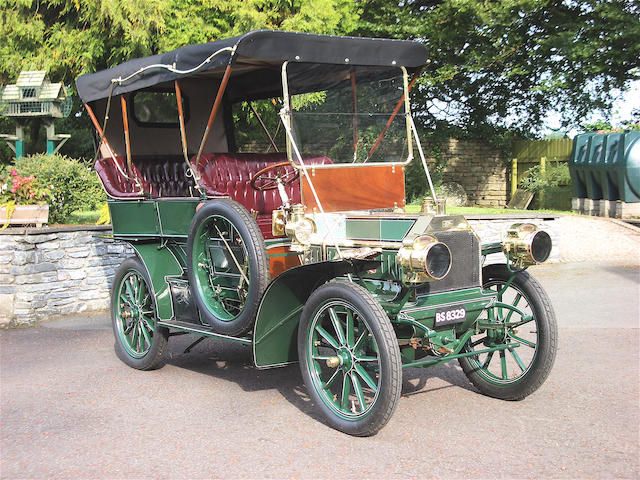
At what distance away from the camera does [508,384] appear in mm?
5023

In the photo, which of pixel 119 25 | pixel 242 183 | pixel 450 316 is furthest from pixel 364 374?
pixel 119 25

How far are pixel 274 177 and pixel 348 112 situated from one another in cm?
75

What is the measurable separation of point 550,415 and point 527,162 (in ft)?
56.0

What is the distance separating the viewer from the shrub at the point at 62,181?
9.71m

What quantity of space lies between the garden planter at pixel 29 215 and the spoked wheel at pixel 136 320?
2.89m

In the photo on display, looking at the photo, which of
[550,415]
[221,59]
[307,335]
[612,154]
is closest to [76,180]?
[221,59]

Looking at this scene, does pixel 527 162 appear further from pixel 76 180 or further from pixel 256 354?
pixel 256 354

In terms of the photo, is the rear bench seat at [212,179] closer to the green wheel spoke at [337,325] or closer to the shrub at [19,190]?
the green wheel spoke at [337,325]

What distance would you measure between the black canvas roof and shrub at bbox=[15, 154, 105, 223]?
3.67 meters

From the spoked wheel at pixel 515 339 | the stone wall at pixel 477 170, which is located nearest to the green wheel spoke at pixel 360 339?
the spoked wheel at pixel 515 339

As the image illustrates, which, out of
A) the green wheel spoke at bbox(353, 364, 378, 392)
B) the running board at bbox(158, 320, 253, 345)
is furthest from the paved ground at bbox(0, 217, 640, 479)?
the running board at bbox(158, 320, 253, 345)

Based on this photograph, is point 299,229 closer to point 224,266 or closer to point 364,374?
point 224,266

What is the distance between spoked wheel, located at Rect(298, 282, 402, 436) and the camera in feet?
13.6

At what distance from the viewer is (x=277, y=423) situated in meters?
4.72
